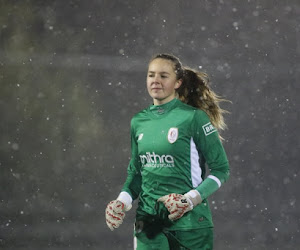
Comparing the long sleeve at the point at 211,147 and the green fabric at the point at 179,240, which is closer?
the green fabric at the point at 179,240

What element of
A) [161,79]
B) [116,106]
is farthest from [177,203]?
[116,106]

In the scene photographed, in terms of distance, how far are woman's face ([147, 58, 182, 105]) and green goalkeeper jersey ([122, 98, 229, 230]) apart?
7 cm

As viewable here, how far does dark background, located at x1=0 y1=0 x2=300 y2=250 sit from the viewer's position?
5957mm

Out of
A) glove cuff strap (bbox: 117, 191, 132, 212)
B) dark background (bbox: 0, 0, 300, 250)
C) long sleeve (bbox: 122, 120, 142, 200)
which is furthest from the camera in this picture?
dark background (bbox: 0, 0, 300, 250)

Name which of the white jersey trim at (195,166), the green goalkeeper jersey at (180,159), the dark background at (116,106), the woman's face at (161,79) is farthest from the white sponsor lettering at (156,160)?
the dark background at (116,106)

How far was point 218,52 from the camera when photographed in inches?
245

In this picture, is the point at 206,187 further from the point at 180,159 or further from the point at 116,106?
the point at 116,106

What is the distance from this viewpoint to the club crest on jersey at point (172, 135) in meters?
2.97

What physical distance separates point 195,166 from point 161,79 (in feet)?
1.64

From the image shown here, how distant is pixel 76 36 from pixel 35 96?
2.52 ft

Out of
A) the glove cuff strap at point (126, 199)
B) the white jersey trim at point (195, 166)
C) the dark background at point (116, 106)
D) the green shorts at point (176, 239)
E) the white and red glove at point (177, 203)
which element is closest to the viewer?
the white and red glove at point (177, 203)

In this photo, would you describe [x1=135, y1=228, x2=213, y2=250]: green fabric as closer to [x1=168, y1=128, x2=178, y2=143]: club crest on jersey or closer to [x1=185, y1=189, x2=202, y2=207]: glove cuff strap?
[x1=185, y1=189, x2=202, y2=207]: glove cuff strap

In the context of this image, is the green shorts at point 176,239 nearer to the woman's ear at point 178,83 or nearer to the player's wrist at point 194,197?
the player's wrist at point 194,197

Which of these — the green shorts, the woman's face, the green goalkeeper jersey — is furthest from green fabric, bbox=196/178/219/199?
the woman's face
